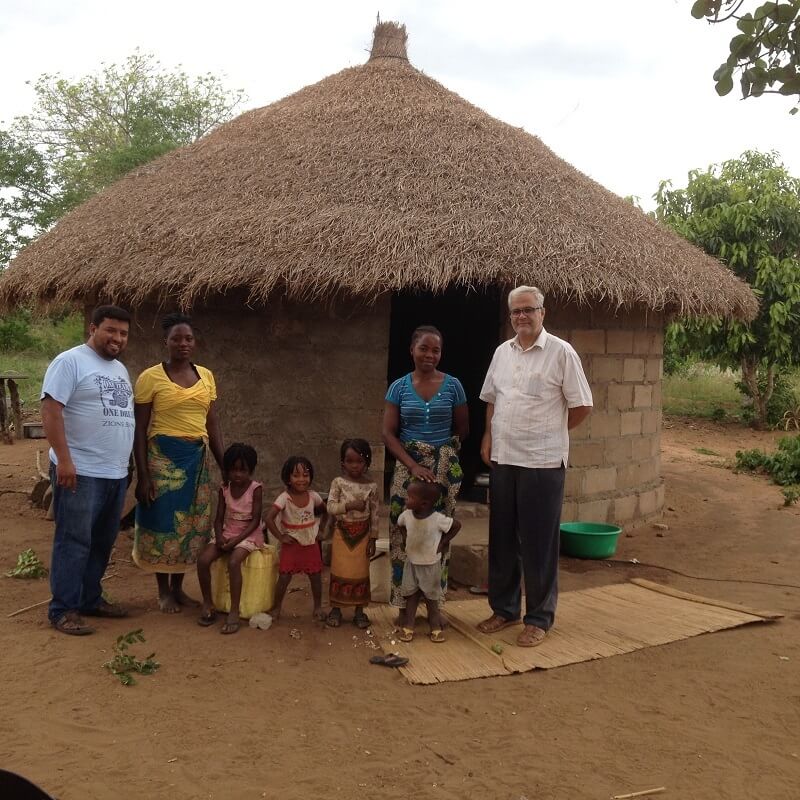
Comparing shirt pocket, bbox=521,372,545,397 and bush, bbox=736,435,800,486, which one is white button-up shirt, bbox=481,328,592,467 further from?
bush, bbox=736,435,800,486

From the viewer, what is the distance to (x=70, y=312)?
7.20 metres

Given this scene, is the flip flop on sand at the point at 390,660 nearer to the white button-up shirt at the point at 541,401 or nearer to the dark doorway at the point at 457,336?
the white button-up shirt at the point at 541,401

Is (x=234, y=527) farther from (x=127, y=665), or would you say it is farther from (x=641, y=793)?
(x=641, y=793)

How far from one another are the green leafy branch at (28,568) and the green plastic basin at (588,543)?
11.0 ft

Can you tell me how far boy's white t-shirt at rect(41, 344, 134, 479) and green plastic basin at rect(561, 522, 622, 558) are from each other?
122 inches

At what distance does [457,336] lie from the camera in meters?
8.48

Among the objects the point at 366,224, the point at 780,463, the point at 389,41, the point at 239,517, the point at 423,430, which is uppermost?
the point at 389,41

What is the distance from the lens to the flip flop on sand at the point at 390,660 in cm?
359

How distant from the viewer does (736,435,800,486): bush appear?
8784 millimetres

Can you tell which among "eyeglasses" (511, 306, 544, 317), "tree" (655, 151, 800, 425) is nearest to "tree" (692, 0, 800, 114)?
"eyeglasses" (511, 306, 544, 317)

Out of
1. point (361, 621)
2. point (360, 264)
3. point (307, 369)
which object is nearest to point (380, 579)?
point (361, 621)

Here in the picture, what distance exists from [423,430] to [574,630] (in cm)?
130

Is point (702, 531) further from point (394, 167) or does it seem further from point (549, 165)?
point (394, 167)

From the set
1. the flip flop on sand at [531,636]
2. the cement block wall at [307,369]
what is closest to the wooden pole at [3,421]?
the cement block wall at [307,369]
